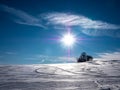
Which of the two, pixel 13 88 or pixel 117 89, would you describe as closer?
pixel 117 89

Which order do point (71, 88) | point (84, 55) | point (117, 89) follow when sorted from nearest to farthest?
point (117, 89), point (71, 88), point (84, 55)

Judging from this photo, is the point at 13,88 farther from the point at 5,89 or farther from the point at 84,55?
the point at 84,55

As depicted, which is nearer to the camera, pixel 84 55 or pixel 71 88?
pixel 71 88

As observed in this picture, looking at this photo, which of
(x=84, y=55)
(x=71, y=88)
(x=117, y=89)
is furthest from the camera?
(x=84, y=55)

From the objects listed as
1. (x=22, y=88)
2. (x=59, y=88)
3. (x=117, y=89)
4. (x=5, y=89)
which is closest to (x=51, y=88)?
(x=59, y=88)

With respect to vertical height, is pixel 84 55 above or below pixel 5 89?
above

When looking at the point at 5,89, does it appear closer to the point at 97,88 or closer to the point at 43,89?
the point at 43,89

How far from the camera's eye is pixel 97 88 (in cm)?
389

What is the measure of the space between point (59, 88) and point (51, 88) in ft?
0.68

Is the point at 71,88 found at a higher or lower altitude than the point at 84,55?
lower

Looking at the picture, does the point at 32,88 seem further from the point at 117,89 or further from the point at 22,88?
the point at 117,89

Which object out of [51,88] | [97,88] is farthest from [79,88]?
[51,88]

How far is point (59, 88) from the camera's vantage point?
4.00 m

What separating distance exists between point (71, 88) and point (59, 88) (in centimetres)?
31
